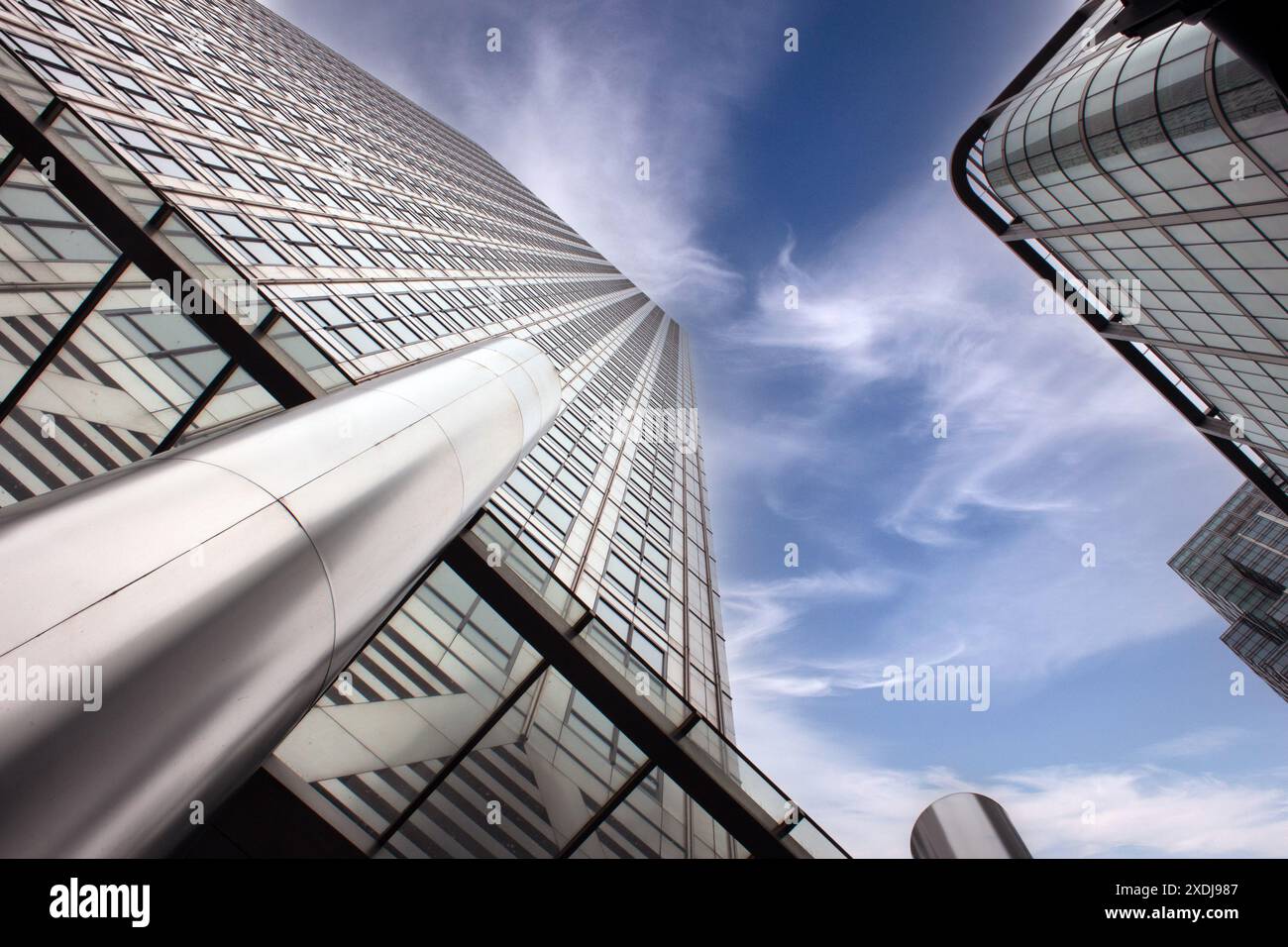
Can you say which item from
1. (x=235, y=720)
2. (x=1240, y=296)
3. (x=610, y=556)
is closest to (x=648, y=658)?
(x=610, y=556)

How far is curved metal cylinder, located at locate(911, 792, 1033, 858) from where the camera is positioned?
6.82 metres

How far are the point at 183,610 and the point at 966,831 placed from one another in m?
7.76

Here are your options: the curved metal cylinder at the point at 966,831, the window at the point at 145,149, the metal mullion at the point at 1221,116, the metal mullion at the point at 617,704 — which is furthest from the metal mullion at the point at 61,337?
the metal mullion at the point at 1221,116

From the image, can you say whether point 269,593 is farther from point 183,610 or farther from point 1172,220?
point 1172,220

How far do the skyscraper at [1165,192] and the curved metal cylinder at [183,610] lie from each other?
13.4 metres

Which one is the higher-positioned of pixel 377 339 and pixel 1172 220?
pixel 1172 220

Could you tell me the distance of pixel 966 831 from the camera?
277 inches

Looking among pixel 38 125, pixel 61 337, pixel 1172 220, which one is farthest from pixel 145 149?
pixel 1172 220

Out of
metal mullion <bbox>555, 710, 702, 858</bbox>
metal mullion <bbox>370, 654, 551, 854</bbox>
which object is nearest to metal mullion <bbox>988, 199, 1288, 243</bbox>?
metal mullion <bbox>555, 710, 702, 858</bbox>

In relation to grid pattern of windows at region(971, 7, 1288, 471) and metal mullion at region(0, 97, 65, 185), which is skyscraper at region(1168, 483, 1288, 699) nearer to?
grid pattern of windows at region(971, 7, 1288, 471)

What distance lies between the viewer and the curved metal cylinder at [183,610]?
9.02 feet

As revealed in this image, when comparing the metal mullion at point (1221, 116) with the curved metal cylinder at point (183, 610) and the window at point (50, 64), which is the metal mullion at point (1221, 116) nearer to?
the curved metal cylinder at point (183, 610)

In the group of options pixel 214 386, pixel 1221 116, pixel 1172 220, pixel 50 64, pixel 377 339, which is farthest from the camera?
pixel 1172 220

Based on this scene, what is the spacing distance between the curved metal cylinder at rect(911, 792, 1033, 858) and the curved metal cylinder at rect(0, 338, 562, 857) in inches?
256
